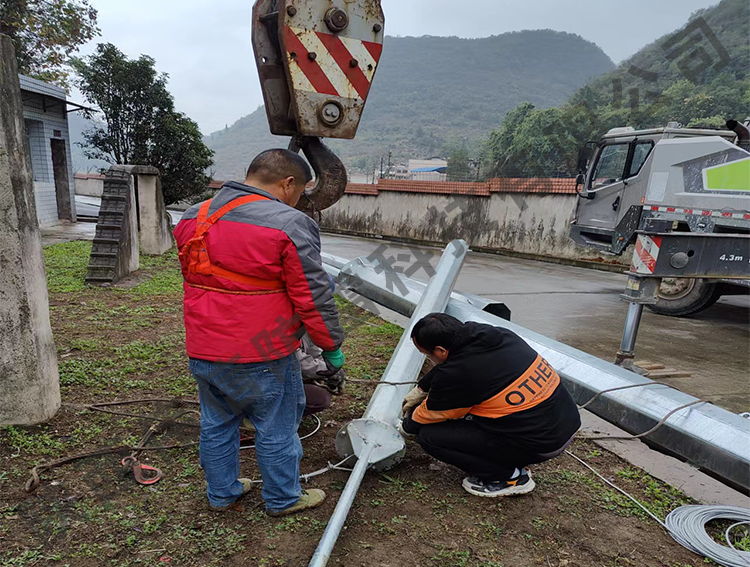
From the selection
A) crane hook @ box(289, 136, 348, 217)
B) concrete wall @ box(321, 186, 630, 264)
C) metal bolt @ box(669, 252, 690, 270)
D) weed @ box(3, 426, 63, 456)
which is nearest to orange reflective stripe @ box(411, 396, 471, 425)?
crane hook @ box(289, 136, 348, 217)

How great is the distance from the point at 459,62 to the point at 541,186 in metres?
168

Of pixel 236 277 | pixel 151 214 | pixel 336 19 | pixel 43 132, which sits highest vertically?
pixel 336 19

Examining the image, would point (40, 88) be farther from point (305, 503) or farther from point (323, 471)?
point (305, 503)

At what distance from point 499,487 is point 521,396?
0.52m

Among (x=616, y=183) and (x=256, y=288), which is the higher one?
(x=616, y=183)

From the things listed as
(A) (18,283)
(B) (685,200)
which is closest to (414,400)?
(A) (18,283)

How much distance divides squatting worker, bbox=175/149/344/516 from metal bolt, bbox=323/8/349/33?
0.83 metres

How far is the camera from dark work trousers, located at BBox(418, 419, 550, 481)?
7.95 feet

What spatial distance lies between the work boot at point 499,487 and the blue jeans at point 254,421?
88cm

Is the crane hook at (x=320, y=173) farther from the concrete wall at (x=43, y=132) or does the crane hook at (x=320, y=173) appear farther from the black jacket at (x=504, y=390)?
the concrete wall at (x=43, y=132)

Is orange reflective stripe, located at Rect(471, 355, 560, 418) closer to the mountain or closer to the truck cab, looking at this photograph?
the truck cab

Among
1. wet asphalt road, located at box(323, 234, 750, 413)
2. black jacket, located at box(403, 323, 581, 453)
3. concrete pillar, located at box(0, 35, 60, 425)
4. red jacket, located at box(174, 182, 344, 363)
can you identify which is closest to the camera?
red jacket, located at box(174, 182, 344, 363)

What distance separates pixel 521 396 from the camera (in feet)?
7.68

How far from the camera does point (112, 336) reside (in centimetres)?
453
